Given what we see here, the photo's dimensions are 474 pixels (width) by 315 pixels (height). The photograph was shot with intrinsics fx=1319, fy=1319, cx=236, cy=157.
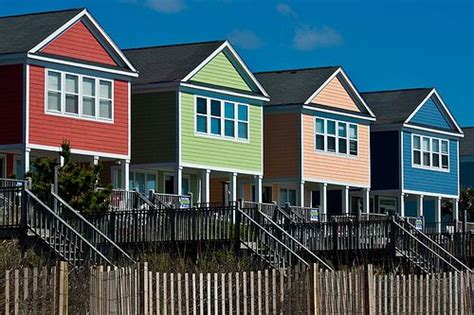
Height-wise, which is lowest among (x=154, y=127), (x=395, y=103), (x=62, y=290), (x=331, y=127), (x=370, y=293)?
(x=370, y=293)

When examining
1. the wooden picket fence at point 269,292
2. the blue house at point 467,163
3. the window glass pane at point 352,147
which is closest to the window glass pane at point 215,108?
the window glass pane at point 352,147

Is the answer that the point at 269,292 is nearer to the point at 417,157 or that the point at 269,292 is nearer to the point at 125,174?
the point at 125,174

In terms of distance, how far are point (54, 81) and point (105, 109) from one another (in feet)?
8.90

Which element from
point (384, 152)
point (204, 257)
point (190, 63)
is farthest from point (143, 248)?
point (384, 152)

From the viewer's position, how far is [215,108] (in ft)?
171

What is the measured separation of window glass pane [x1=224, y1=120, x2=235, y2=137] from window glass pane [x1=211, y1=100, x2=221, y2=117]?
1.90 ft

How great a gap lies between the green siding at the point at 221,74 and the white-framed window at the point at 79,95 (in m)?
5.06

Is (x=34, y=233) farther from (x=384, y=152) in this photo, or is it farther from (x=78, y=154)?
(x=384, y=152)

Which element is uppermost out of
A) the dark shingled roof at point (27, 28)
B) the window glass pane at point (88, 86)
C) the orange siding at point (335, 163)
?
the dark shingled roof at point (27, 28)

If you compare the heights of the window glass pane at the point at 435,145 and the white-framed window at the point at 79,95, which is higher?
the white-framed window at the point at 79,95

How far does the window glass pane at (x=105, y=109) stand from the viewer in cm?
4669

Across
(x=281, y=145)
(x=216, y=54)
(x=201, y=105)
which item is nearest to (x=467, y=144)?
(x=281, y=145)

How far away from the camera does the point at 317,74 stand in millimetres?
59688

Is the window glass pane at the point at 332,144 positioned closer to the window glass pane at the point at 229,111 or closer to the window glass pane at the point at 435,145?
the window glass pane at the point at 229,111
